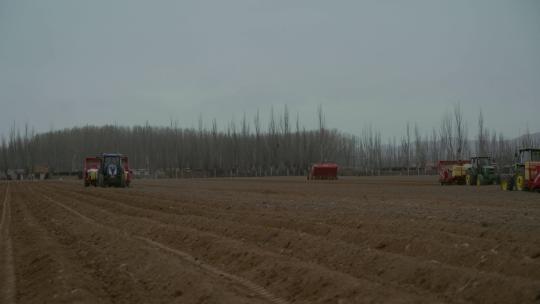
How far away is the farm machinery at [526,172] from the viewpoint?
26422mm

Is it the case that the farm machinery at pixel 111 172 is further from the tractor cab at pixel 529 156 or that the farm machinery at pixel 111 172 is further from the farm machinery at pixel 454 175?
the tractor cab at pixel 529 156

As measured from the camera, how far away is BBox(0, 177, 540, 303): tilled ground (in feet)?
25.2

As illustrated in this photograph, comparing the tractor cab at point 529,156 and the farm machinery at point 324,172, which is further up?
the tractor cab at point 529,156

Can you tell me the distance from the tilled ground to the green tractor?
879 inches

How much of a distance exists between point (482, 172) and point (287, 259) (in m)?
30.3

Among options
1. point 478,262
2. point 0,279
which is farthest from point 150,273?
point 478,262

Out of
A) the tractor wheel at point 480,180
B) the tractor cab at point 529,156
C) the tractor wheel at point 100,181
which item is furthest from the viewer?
the tractor wheel at point 100,181

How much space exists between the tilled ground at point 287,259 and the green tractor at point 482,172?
73.3 feet

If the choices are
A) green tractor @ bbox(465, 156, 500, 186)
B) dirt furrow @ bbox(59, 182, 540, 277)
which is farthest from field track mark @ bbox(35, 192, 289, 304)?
green tractor @ bbox(465, 156, 500, 186)

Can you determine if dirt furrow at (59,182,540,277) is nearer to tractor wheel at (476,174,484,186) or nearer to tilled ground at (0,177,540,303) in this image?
tilled ground at (0,177,540,303)

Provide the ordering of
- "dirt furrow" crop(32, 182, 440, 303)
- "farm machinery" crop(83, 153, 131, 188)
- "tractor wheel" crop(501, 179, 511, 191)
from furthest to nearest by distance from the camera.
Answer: "farm machinery" crop(83, 153, 131, 188) < "tractor wheel" crop(501, 179, 511, 191) < "dirt furrow" crop(32, 182, 440, 303)

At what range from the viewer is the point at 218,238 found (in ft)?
41.2

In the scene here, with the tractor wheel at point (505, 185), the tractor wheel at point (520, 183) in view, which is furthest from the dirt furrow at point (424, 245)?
the tractor wheel at point (505, 185)

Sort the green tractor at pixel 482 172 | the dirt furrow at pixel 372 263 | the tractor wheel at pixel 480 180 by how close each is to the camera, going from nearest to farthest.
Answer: the dirt furrow at pixel 372 263 < the tractor wheel at pixel 480 180 < the green tractor at pixel 482 172
